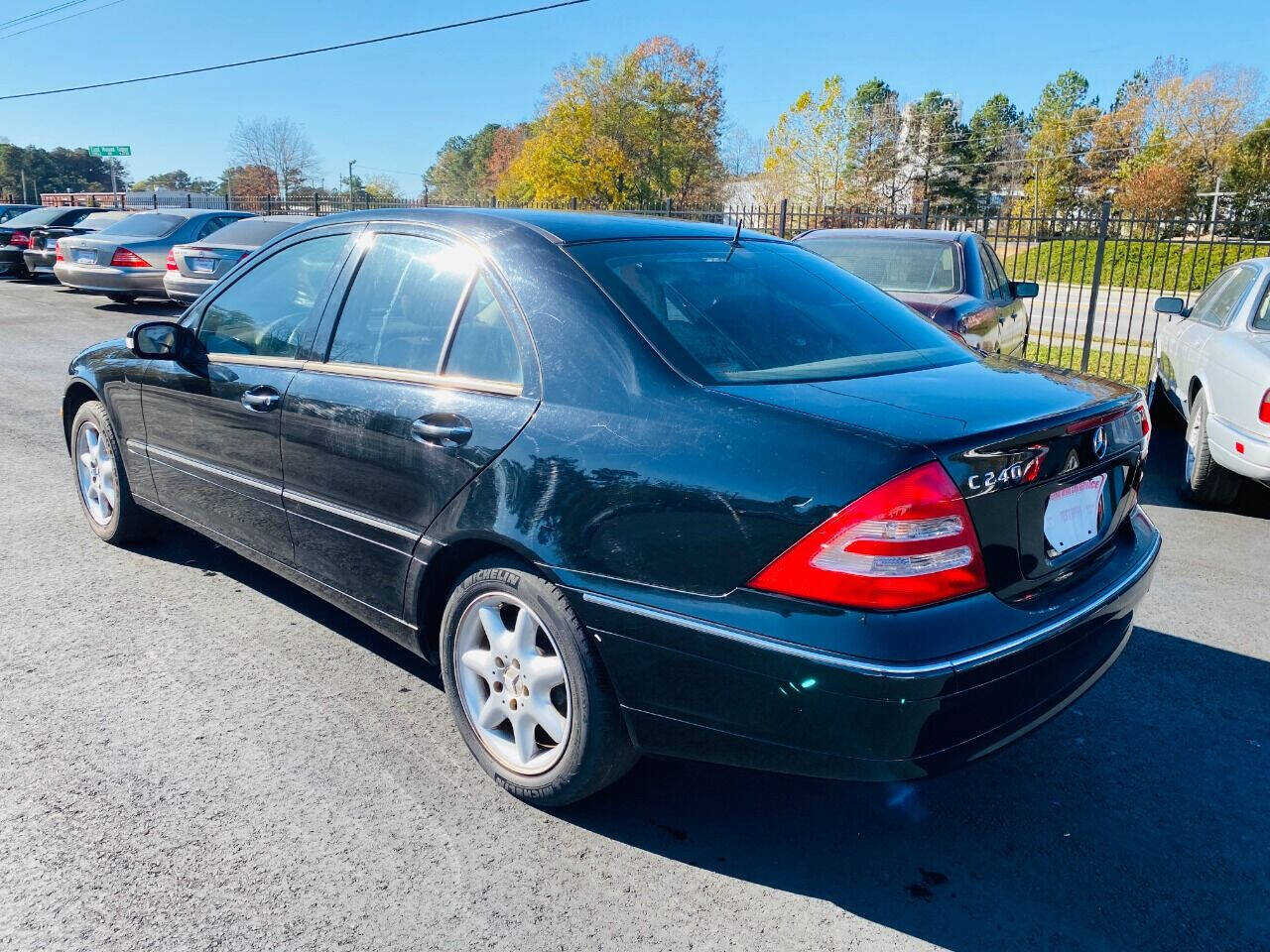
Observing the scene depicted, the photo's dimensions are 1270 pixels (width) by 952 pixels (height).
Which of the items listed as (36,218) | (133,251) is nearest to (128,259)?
(133,251)

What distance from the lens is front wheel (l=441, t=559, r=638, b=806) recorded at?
8.20ft

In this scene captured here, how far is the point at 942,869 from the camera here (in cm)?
253

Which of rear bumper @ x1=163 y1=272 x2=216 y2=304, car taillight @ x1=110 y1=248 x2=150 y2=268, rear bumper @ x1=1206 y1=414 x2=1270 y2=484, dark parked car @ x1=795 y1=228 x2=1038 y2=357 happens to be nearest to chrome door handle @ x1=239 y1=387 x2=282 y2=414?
dark parked car @ x1=795 y1=228 x2=1038 y2=357

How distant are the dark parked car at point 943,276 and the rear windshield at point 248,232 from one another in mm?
8926

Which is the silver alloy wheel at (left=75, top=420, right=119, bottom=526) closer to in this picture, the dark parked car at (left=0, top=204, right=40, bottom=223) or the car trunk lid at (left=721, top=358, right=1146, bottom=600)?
the car trunk lid at (left=721, top=358, right=1146, bottom=600)

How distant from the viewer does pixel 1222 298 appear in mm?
6891

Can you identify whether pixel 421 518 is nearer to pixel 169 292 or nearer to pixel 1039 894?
pixel 1039 894

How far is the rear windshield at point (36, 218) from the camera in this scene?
2198cm

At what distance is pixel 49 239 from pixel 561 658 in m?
21.6

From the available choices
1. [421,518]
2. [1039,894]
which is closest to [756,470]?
[421,518]

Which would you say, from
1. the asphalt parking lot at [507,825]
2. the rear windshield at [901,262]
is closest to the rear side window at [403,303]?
the asphalt parking lot at [507,825]

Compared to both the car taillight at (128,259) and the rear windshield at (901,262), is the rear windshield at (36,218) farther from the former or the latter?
the rear windshield at (901,262)

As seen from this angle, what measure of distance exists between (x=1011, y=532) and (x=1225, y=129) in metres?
52.7

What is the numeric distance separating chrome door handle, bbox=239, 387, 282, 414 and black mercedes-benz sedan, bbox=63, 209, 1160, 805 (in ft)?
0.04
